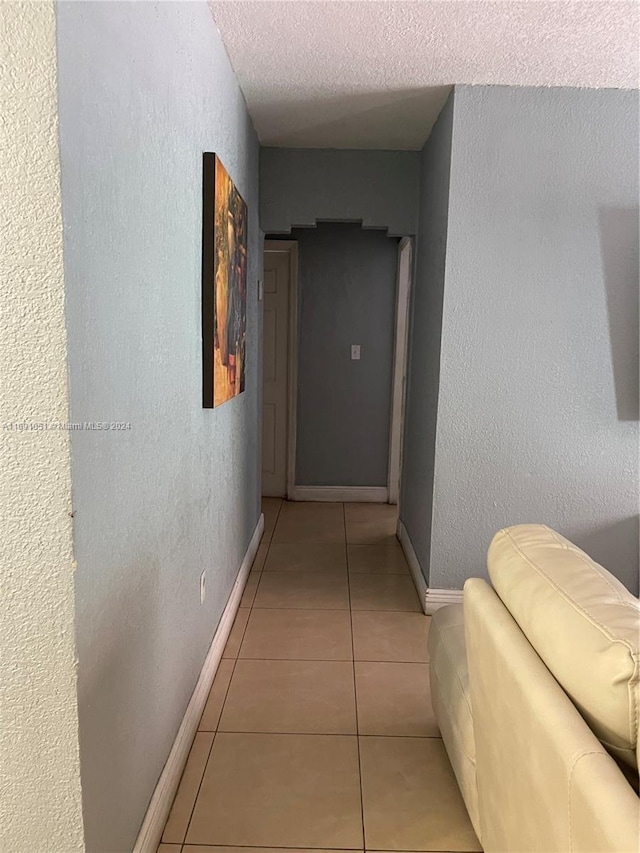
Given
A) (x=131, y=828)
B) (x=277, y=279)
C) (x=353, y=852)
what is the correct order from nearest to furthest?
(x=131, y=828), (x=353, y=852), (x=277, y=279)

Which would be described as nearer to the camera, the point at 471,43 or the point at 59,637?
the point at 59,637

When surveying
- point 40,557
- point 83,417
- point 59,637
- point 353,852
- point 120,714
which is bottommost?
point 353,852

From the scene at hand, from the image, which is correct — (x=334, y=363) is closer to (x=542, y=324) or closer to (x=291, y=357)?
(x=291, y=357)

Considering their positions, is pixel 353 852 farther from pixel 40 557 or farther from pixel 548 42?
pixel 548 42

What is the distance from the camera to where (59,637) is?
112 centimetres

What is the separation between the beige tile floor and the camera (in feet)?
5.76

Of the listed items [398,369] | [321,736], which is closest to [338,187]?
[398,369]

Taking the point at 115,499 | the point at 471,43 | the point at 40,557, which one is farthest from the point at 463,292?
the point at 40,557

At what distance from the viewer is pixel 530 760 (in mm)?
1148

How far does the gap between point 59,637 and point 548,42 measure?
2516mm

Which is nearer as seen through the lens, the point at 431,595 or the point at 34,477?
the point at 34,477

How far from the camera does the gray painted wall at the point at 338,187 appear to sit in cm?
379

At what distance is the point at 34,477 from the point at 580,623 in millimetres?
958

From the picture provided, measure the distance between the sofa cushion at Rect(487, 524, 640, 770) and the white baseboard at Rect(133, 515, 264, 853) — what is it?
105 centimetres
